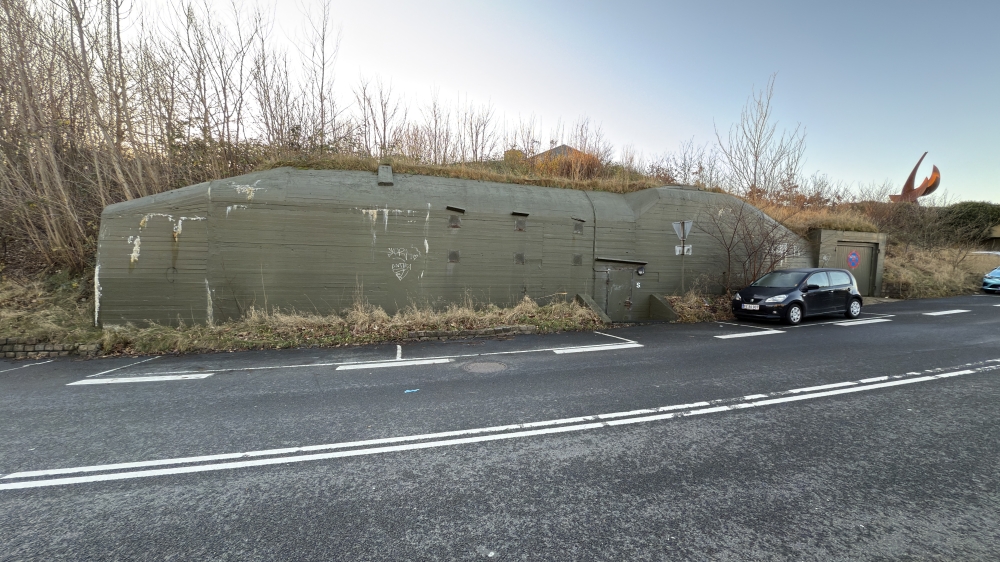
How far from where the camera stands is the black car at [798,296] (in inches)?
448

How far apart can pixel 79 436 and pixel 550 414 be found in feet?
16.1

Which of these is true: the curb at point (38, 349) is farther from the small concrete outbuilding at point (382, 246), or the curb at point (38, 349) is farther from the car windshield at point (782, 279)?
the car windshield at point (782, 279)

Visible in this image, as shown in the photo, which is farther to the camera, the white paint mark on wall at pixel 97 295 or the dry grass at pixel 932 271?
the dry grass at pixel 932 271

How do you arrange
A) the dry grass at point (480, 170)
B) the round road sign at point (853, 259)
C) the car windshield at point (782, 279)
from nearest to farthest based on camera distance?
1. the dry grass at point (480, 170)
2. the car windshield at point (782, 279)
3. the round road sign at point (853, 259)

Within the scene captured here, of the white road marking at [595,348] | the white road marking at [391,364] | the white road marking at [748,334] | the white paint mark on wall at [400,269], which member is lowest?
the white road marking at [391,364]

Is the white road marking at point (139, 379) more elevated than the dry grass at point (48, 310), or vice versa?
the dry grass at point (48, 310)

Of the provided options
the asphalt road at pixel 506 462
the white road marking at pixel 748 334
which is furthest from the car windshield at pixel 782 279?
the asphalt road at pixel 506 462

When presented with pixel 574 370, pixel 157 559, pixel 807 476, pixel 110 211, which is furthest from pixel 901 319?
pixel 110 211

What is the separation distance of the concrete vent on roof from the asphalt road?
6.24 m

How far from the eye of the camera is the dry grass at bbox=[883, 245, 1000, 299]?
18.6 meters

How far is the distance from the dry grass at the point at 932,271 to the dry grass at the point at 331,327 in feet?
57.6

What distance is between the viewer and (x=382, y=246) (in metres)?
10.9

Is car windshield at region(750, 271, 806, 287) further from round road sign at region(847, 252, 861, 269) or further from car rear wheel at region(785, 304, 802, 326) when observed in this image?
round road sign at region(847, 252, 861, 269)

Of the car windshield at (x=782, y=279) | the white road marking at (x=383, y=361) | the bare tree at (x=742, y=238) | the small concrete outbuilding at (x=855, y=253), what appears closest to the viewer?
the white road marking at (x=383, y=361)
